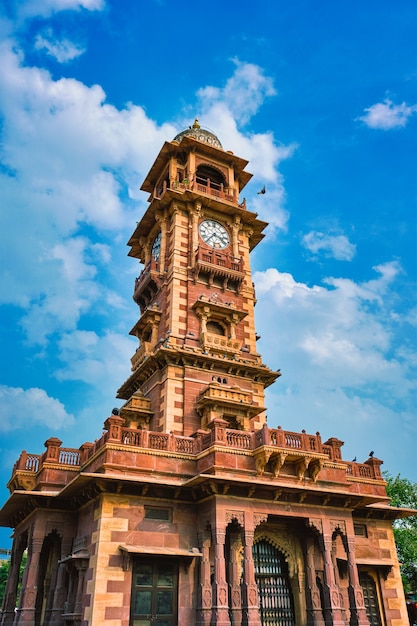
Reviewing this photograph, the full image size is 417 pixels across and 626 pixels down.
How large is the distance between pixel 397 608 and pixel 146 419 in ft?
47.2

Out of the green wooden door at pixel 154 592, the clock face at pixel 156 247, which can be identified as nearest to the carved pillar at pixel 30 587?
the green wooden door at pixel 154 592

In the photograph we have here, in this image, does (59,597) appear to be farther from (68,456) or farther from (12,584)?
(68,456)

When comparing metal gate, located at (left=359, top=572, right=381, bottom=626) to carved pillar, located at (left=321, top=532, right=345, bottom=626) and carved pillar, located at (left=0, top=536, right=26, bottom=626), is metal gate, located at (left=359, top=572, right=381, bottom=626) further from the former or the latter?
carved pillar, located at (left=0, top=536, right=26, bottom=626)

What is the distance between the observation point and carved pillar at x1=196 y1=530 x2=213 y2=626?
57.5ft

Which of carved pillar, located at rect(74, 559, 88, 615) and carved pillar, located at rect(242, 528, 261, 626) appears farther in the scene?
carved pillar, located at rect(74, 559, 88, 615)

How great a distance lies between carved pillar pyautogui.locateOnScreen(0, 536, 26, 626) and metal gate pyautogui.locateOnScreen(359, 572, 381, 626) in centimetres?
1527

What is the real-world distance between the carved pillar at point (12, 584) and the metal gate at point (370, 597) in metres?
15.3

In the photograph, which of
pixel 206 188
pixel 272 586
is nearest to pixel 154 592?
pixel 272 586

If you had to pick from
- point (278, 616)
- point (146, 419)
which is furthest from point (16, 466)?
point (278, 616)

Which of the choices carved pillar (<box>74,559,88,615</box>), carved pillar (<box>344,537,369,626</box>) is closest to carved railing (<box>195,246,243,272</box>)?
carved pillar (<box>74,559,88,615</box>)

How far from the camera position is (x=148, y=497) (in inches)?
753

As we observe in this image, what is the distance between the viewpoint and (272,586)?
66.1ft

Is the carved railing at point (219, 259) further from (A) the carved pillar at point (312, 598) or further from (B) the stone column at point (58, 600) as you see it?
(B) the stone column at point (58, 600)

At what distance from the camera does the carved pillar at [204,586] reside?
17.5m
